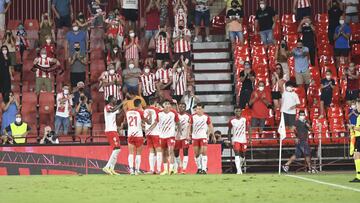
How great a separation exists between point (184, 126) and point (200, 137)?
65cm

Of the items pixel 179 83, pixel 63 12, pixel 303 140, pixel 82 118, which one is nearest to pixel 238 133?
pixel 303 140

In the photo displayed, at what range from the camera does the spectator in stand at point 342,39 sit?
35969 mm

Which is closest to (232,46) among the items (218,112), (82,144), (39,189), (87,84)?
(218,112)

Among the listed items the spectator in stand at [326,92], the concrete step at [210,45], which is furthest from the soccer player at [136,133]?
the concrete step at [210,45]

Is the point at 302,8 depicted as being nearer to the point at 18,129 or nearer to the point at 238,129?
the point at 238,129

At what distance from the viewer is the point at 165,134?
2873 cm

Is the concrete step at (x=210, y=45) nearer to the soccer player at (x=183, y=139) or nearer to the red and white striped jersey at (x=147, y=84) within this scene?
the red and white striped jersey at (x=147, y=84)

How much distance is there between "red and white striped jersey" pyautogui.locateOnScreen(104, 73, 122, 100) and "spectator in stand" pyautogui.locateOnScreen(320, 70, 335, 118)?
731 cm

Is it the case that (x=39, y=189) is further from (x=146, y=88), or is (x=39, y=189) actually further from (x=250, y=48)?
(x=250, y=48)

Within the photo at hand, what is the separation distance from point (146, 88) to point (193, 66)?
356 centimetres

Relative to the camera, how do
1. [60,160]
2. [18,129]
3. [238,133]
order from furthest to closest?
[18,129], [60,160], [238,133]

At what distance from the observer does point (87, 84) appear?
1403 inches

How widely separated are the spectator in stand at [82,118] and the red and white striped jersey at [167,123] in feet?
15.4

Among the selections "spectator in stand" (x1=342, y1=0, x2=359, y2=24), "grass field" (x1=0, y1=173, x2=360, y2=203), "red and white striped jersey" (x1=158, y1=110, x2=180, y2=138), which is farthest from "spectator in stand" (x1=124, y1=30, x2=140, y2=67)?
"grass field" (x1=0, y1=173, x2=360, y2=203)
